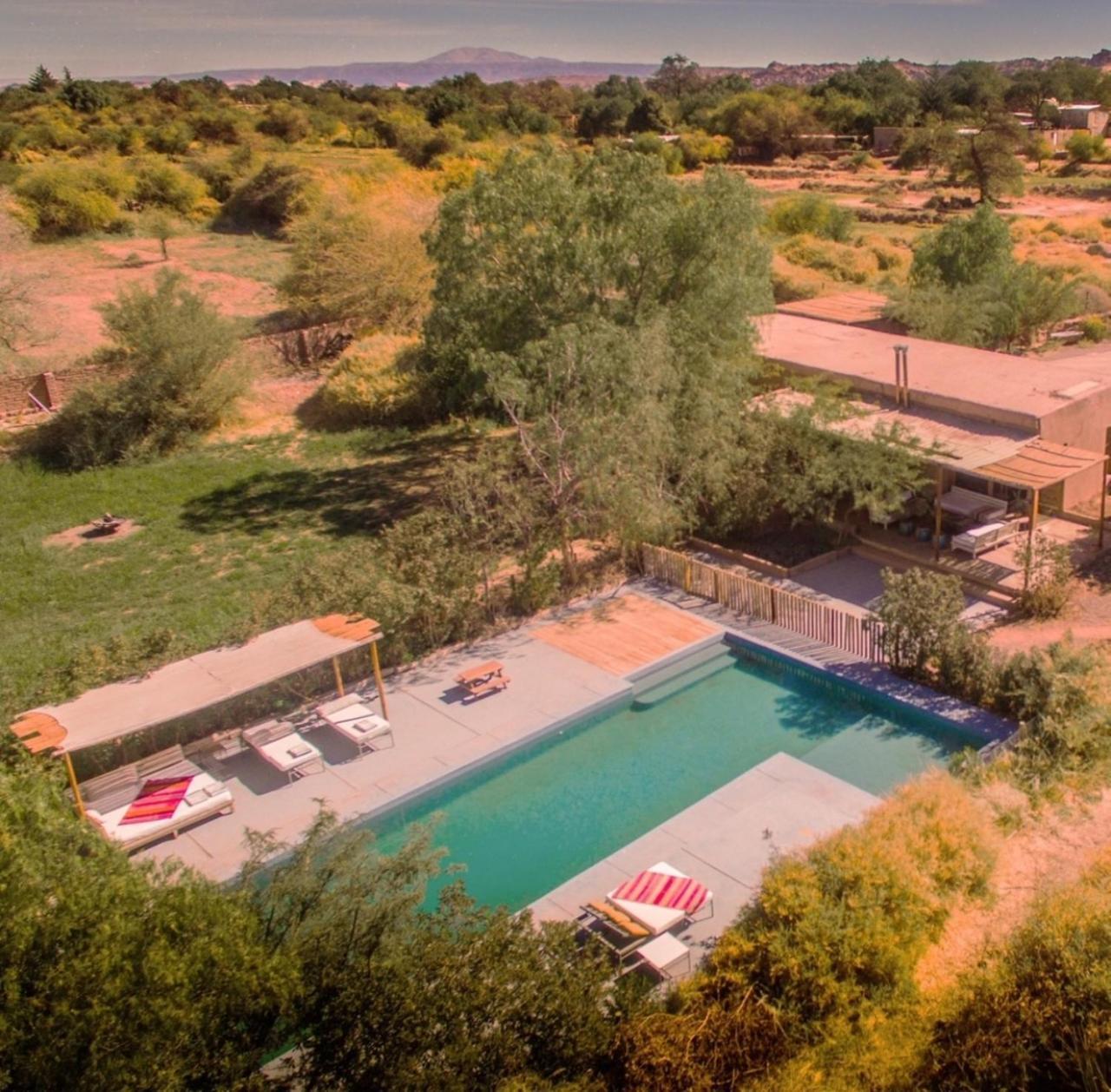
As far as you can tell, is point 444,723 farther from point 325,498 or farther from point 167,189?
point 167,189

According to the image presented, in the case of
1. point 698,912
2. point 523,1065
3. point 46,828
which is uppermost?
point 46,828

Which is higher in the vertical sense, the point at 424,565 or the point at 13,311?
the point at 13,311

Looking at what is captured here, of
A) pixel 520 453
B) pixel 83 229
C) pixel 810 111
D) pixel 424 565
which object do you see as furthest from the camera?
pixel 810 111

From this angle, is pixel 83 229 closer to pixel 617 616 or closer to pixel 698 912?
pixel 617 616

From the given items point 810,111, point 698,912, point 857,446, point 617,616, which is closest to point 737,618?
point 617,616

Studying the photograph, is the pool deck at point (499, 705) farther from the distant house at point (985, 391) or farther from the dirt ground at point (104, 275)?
the dirt ground at point (104, 275)

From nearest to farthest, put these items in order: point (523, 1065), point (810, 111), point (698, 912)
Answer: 1. point (523, 1065)
2. point (698, 912)
3. point (810, 111)

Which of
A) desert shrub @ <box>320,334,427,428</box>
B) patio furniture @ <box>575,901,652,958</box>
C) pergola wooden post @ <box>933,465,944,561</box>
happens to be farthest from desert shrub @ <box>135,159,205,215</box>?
patio furniture @ <box>575,901,652,958</box>
